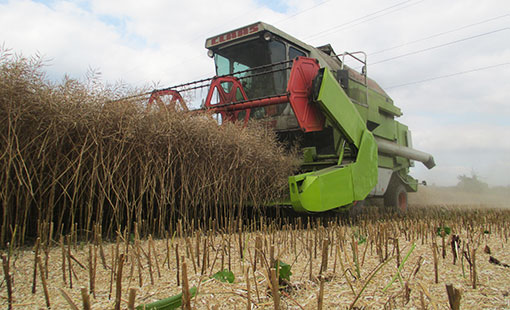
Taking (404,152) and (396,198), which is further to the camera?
(404,152)

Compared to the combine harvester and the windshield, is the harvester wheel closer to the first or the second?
the combine harvester

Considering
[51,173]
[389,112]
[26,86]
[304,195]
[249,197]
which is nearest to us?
[26,86]

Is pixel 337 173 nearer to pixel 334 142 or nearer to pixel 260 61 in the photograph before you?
pixel 334 142

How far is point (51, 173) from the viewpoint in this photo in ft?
9.87

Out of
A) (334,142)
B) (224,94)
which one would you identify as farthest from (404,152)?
(224,94)

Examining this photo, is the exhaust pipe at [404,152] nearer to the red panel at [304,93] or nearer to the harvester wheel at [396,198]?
the harvester wheel at [396,198]

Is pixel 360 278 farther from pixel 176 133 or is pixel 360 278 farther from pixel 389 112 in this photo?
pixel 389 112

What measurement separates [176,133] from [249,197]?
137 cm

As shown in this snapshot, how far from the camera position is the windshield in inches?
209

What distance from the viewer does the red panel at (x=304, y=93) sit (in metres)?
4.38

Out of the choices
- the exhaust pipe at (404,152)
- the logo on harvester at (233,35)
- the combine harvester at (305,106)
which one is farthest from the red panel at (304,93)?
the exhaust pipe at (404,152)

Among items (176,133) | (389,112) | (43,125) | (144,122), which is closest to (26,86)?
(43,125)

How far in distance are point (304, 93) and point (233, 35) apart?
1.65 metres

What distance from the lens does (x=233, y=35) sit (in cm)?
547
